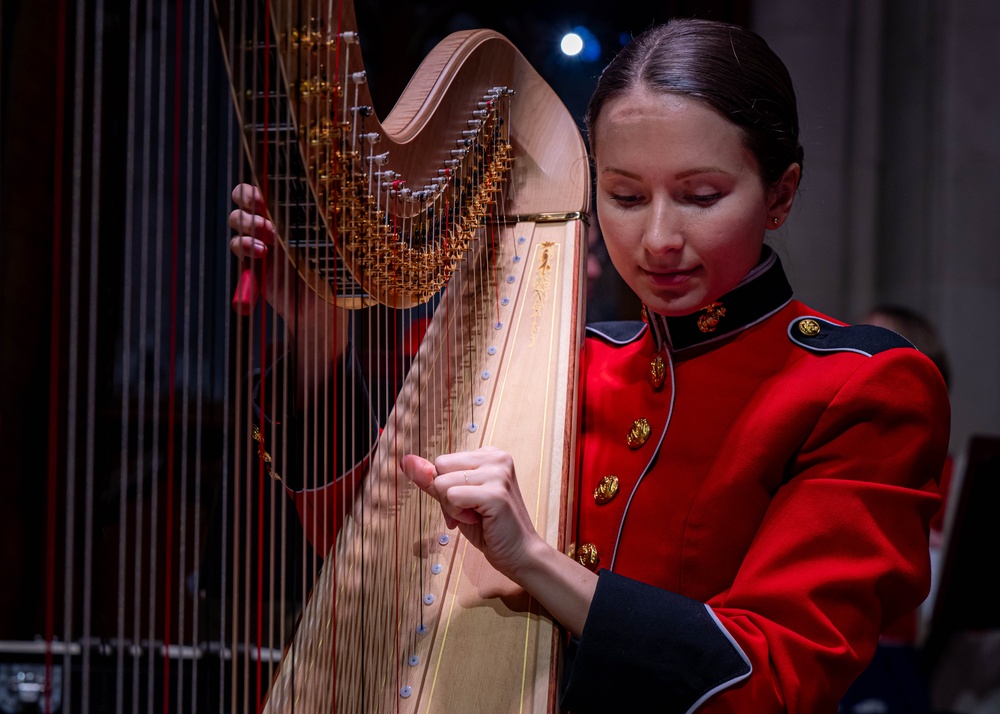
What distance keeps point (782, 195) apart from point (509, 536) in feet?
1.66

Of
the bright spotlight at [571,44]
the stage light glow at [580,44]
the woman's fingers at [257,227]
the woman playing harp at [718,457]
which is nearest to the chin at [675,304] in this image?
the woman playing harp at [718,457]

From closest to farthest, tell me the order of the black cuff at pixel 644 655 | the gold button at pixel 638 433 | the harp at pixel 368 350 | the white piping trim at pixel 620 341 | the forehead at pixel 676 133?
the harp at pixel 368 350, the black cuff at pixel 644 655, the forehead at pixel 676 133, the gold button at pixel 638 433, the white piping trim at pixel 620 341

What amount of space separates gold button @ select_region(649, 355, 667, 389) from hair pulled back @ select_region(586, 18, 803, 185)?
10.1 inches

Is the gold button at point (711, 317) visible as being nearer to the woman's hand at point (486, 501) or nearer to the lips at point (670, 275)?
the lips at point (670, 275)

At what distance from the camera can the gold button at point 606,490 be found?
1.15 meters

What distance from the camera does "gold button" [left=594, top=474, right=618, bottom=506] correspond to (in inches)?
45.1

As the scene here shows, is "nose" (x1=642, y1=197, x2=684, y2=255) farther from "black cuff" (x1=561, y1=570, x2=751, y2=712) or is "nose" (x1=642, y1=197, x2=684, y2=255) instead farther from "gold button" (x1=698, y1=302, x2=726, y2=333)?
"black cuff" (x1=561, y1=570, x2=751, y2=712)

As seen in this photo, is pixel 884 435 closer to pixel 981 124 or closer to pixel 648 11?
pixel 648 11

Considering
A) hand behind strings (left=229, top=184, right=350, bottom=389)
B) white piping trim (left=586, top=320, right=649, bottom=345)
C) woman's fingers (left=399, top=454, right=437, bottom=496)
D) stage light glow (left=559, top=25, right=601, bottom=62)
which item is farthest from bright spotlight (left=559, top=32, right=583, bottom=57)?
woman's fingers (left=399, top=454, right=437, bottom=496)

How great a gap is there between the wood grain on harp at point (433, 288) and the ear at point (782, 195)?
0.28 m

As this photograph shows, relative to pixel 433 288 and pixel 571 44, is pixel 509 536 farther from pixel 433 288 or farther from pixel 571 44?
pixel 571 44

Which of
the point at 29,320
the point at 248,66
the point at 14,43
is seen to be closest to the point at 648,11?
the point at 14,43

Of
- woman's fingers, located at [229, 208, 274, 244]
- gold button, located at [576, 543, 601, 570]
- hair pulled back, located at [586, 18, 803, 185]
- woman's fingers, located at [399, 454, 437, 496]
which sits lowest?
gold button, located at [576, 543, 601, 570]

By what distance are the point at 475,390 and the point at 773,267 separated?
1.31 feet
